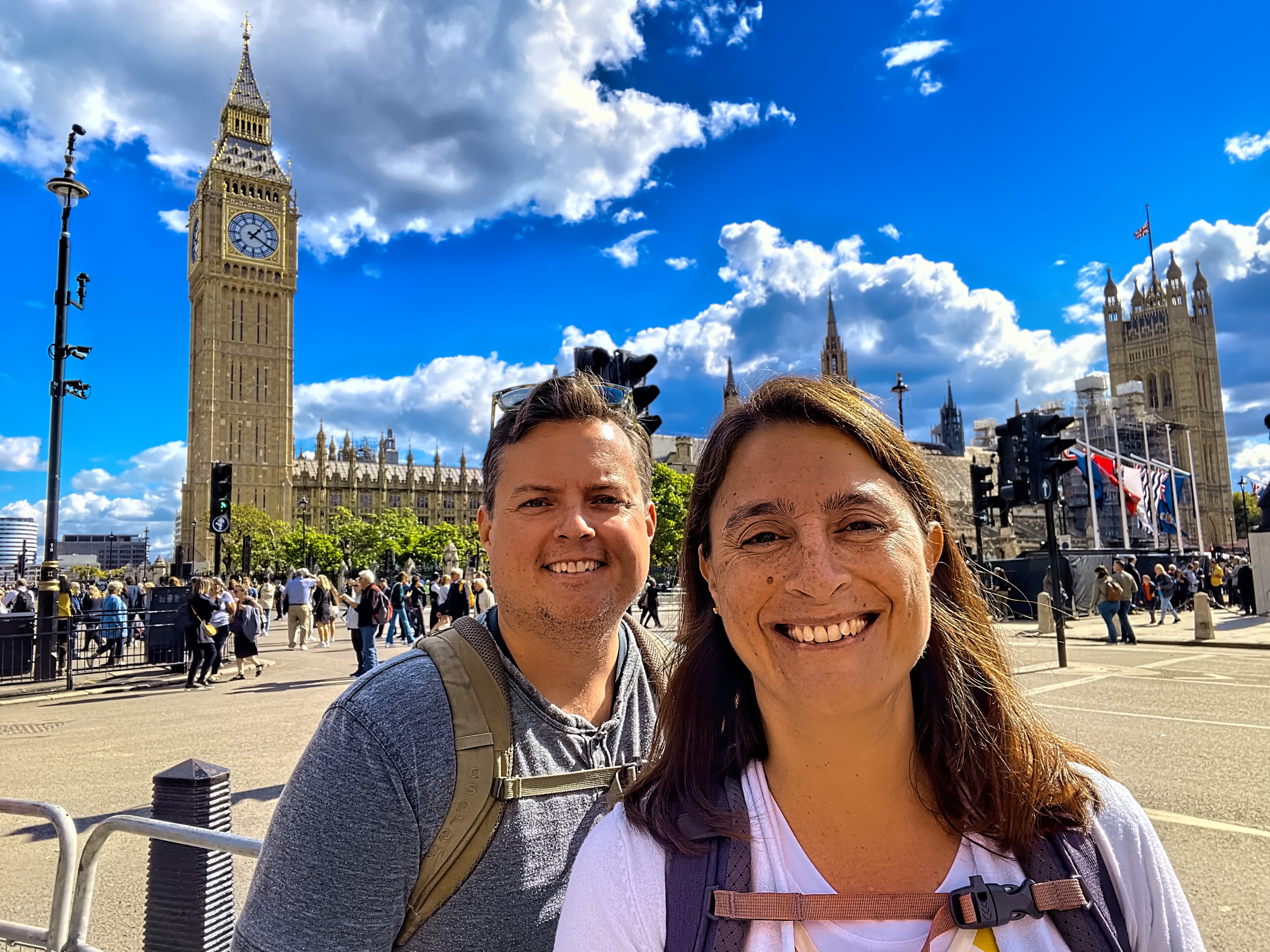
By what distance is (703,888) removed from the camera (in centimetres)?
127

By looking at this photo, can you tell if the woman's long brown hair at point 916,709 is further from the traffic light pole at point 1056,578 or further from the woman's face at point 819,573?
the traffic light pole at point 1056,578

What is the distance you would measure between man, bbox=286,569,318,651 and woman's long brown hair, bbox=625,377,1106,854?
18601mm

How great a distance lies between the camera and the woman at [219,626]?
1362cm

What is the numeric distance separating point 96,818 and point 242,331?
287 ft

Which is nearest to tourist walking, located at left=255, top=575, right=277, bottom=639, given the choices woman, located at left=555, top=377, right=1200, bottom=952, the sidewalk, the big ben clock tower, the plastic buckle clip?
the sidewalk

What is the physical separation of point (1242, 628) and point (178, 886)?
22174 mm

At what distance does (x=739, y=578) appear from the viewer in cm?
146

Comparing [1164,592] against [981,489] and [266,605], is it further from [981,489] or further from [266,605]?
[266,605]

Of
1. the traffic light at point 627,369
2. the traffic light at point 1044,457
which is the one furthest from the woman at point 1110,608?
the traffic light at point 627,369

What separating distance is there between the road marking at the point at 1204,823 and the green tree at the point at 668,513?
1947 inches

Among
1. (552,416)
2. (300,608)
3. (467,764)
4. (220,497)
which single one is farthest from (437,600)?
(467,764)

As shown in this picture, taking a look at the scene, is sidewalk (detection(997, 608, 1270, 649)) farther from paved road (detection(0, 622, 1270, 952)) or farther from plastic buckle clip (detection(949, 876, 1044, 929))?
plastic buckle clip (detection(949, 876, 1044, 929))

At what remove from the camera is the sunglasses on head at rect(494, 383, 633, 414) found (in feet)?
7.50

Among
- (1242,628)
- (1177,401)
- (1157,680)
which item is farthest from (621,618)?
(1177,401)
